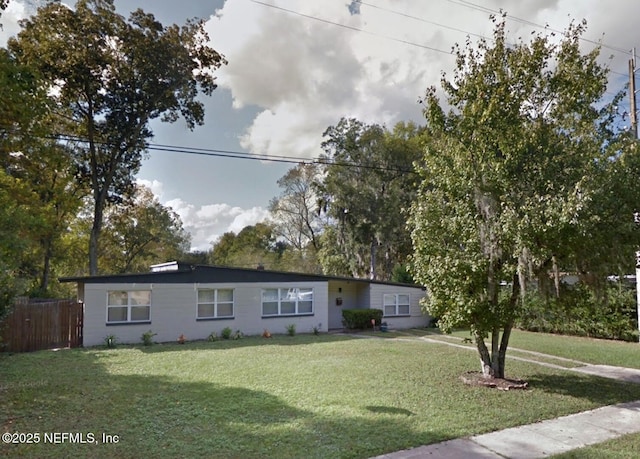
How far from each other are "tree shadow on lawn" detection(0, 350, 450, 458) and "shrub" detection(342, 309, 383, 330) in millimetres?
10888

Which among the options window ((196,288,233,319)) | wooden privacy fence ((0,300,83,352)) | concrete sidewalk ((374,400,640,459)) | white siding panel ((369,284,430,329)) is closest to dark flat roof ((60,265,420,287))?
window ((196,288,233,319))

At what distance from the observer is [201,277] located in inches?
603

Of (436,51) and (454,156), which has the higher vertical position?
(436,51)

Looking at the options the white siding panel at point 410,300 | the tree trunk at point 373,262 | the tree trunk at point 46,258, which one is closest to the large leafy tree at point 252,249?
the tree trunk at point 373,262

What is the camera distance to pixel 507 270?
284 inches

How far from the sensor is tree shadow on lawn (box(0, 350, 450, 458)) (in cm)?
472

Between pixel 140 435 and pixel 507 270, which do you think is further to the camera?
pixel 507 270

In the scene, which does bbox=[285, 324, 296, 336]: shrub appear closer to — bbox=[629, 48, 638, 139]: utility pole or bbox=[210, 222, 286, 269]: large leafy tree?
bbox=[629, 48, 638, 139]: utility pole

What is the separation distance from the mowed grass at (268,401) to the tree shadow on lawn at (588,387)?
21 mm

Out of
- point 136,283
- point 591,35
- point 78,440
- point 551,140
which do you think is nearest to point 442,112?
point 551,140

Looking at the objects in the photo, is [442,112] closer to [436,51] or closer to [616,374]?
[436,51]

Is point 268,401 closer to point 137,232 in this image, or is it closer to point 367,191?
point 367,191

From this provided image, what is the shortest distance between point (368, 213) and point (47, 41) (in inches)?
791

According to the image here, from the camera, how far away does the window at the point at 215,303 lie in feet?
50.6
